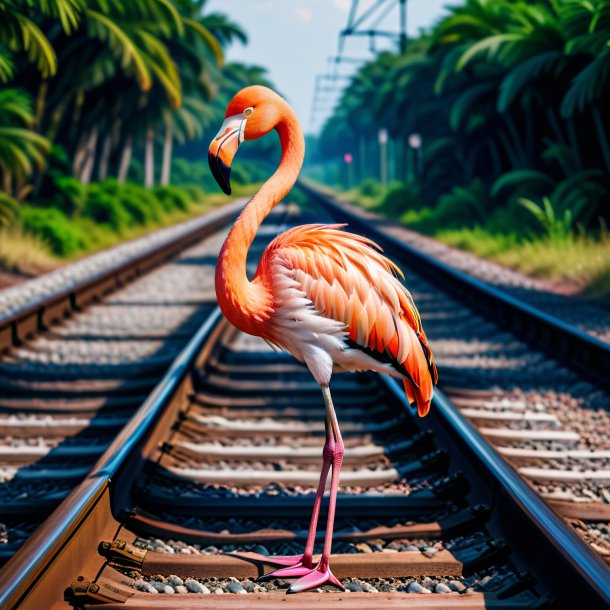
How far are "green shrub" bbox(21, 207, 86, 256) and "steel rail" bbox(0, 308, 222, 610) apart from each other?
11.1m

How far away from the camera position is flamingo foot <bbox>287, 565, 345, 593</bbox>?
285cm

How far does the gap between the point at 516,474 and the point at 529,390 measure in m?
2.70

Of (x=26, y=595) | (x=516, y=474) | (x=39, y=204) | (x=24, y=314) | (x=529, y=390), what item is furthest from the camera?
(x=39, y=204)

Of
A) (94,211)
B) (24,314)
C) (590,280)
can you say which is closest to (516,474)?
(24,314)

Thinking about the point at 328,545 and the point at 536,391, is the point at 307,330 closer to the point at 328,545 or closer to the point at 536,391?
the point at 328,545

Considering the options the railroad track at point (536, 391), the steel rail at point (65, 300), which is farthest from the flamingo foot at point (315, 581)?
the steel rail at point (65, 300)

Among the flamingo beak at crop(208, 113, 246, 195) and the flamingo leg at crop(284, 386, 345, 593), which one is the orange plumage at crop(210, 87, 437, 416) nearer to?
the flamingo beak at crop(208, 113, 246, 195)

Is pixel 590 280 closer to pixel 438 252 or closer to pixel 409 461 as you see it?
pixel 438 252

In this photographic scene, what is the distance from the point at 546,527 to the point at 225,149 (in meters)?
1.75

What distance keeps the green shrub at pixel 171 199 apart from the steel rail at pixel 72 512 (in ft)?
87.6

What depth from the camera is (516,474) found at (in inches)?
142

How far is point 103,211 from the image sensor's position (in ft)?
70.4

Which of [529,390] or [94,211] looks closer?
[529,390]

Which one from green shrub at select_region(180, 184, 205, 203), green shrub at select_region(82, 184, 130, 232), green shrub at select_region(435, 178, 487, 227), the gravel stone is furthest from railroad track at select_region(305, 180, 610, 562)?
green shrub at select_region(180, 184, 205, 203)
